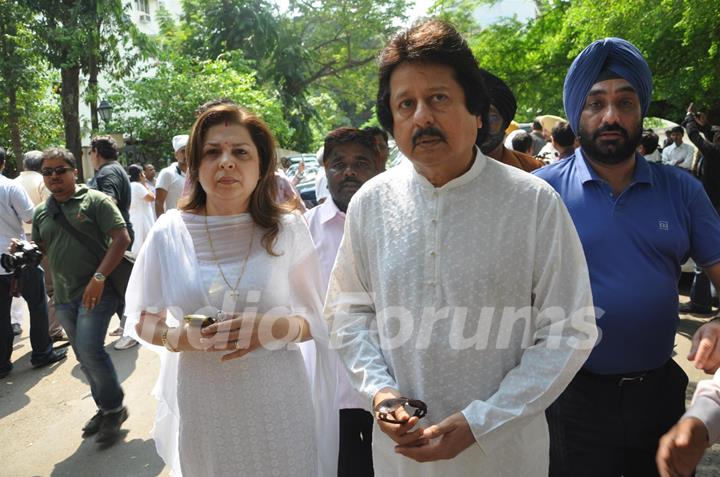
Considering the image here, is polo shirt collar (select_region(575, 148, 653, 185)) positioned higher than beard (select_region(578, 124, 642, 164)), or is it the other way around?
beard (select_region(578, 124, 642, 164))

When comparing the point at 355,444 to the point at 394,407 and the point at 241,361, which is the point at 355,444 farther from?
the point at 394,407

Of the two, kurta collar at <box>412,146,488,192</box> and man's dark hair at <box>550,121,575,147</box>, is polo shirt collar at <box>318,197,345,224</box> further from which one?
man's dark hair at <box>550,121,575,147</box>

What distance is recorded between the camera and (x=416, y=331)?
1785 millimetres

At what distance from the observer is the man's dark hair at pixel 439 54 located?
68.7 inches

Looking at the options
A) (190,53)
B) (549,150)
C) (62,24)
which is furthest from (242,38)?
(549,150)

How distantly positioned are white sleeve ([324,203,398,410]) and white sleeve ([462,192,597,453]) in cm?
38

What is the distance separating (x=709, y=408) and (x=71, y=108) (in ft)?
52.5

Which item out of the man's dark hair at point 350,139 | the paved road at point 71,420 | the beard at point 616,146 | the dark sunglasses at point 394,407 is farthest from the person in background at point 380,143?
the paved road at point 71,420

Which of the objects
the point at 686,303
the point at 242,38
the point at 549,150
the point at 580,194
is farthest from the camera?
the point at 242,38

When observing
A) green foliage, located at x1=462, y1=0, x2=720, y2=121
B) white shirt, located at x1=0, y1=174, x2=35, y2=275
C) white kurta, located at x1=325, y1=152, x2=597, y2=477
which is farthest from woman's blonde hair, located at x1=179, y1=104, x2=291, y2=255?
green foliage, located at x1=462, y1=0, x2=720, y2=121

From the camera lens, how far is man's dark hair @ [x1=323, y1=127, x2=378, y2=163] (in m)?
2.97

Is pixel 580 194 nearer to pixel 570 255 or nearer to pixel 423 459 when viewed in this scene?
pixel 570 255

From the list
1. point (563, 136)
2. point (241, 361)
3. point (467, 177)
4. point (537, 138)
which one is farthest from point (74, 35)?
point (467, 177)

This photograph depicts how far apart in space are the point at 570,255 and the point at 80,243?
368 centimetres
